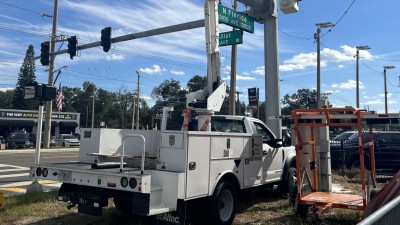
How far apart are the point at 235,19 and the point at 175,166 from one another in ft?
28.4

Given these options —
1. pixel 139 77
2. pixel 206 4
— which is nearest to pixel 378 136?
pixel 206 4

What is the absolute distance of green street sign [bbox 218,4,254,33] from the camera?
510 inches

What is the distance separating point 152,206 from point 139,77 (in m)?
65.8

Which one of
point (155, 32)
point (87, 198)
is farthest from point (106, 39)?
point (87, 198)

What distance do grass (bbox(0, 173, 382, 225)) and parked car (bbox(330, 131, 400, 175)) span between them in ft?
21.1

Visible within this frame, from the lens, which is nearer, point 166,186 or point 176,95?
point 166,186

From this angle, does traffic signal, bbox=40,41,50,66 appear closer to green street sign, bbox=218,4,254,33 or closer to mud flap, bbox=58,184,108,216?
green street sign, bbox=218,4,254,33

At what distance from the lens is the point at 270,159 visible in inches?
369

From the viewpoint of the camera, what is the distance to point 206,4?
955 centimetres

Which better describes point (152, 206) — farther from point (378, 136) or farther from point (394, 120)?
point (378, 136)

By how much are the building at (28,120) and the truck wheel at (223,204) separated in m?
60.4

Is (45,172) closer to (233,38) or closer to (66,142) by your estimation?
(233,38)

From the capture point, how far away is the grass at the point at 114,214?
26.1 feet

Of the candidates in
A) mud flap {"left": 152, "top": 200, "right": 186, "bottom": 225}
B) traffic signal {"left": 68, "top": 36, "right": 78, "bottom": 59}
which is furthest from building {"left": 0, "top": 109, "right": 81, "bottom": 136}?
mud flap {"left": 152, "top": 200, "right": 186, "bottom": 225}
